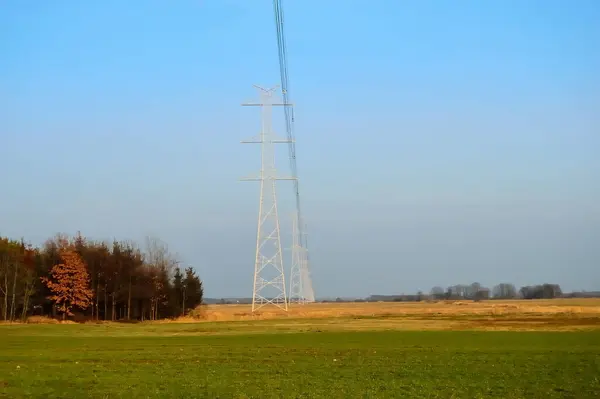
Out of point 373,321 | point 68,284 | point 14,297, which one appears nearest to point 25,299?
point 14,297

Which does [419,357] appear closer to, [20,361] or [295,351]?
[295,351]

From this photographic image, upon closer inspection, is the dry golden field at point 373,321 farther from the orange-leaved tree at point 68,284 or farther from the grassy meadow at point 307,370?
the grassy meadow at point 307,370

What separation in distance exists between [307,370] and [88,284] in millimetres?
78197

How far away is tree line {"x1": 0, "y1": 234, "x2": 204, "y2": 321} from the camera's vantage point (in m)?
95.2

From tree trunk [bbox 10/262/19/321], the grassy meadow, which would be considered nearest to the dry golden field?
tree trunk [bbox 10/262/19/321]

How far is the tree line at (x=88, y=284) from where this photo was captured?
95188 mm

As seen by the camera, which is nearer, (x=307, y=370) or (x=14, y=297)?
(x=307, y=370)

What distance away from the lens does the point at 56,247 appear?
104m

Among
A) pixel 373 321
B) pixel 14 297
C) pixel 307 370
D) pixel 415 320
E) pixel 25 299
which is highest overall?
pixel 14 297

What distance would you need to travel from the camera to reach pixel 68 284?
322 ft

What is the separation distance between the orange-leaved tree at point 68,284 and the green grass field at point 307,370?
51.0 metres

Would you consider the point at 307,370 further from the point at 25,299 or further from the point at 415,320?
the point at 25,299

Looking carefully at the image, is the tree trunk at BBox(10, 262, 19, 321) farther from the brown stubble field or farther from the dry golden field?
the brown stubble field

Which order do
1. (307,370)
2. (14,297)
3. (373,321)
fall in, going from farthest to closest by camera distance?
(14,297) < (373,321) < (307,370)
